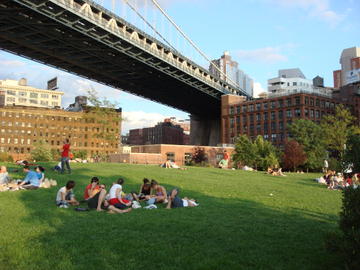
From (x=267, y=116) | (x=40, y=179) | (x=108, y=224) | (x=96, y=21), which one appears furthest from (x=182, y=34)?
(x=108, y=224)

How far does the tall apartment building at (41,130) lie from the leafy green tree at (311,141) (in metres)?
64.5

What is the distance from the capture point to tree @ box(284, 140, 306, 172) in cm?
5400

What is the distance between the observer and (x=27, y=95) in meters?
158

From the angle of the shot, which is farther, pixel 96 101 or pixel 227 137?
pixel 227 137

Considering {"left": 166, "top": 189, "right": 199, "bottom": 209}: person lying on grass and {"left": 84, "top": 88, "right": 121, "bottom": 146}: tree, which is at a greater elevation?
{"left": 84, "top": 88, "right": 121, "bottom": 146}: tree

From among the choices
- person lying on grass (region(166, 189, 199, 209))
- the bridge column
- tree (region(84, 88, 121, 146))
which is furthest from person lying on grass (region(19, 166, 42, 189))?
the bridge column

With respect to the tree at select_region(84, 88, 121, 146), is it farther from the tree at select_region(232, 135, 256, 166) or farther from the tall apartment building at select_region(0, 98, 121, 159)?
the tall apartment building at select_region(0, 98, 121, 159)

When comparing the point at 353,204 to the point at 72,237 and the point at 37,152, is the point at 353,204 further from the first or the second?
the point at 37,152

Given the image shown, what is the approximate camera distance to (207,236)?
7.98 meters

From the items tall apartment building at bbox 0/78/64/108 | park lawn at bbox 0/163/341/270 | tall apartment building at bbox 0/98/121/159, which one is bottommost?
park lawn at bbox 0/163/341/270

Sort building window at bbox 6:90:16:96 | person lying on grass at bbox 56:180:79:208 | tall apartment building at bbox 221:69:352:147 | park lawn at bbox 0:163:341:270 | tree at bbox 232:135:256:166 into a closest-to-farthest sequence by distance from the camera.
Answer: park lawn at bbox 0:163:341:270 < person lying on grass at bbox 56:180:79:208 < tree at bbox 232:135:256:166 < tall apartment building at bbox 221:69:352:147 < building window at bbox 6:90:16:96

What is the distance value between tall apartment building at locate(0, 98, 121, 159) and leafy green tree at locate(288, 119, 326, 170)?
6454cm

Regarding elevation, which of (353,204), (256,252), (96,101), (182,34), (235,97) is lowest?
(256,252)

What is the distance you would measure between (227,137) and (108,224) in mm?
103987
